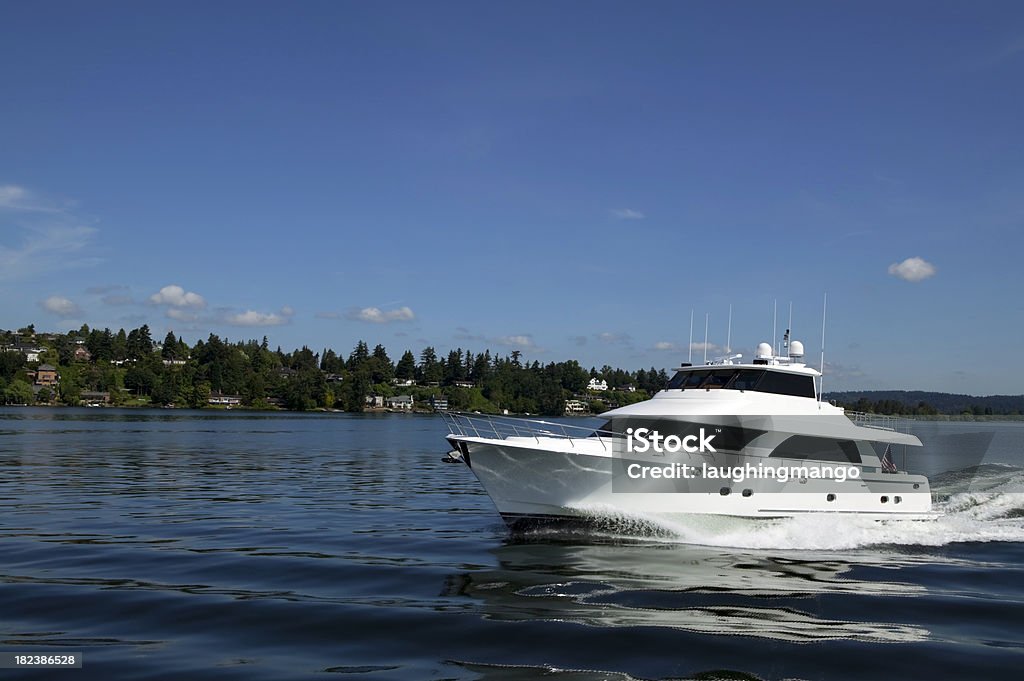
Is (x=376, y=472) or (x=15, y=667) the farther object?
(x=376, y=472)

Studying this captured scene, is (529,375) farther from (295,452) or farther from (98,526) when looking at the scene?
(98,526)

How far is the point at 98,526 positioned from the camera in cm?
1669

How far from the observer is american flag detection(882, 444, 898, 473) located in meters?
17.5

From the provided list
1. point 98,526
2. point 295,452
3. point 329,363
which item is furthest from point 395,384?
point 98,526

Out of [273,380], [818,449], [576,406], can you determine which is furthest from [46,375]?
[818,449]

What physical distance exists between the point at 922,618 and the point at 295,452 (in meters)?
34.7

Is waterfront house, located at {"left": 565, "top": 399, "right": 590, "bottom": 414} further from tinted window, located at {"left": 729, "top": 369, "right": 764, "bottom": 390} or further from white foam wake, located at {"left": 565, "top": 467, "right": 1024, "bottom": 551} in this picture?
white foam wake, located at {"left": 565, "top": 467, "right": 1024, "bottom": 551}

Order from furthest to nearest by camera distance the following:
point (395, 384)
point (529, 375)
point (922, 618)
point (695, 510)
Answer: point (395, 384) → point (529, 375) → point (695, 510) → point (922, 618)

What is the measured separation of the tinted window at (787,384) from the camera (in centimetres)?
1755

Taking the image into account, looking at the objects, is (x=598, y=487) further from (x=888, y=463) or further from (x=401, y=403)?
(x=401, y=403)

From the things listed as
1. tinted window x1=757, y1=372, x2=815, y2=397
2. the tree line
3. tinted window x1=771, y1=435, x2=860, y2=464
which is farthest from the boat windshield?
the tree line

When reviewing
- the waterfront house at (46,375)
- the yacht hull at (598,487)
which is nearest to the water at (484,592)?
the yacht hull at (598,487)

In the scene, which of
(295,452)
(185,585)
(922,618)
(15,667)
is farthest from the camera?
(295,452)

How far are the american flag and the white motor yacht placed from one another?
0.03 metres
